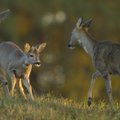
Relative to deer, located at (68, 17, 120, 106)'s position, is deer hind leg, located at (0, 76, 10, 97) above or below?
below

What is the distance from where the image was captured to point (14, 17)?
4856cm

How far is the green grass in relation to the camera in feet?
59.6

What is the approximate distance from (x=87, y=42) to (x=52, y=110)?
5.19 meters

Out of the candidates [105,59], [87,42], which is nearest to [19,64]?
[105,59]

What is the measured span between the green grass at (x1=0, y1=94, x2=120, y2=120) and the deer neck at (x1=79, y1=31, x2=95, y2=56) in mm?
2909

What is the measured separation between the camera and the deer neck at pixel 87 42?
23.3 meters

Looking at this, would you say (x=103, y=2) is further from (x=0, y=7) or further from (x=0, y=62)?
(x=0, y=62)

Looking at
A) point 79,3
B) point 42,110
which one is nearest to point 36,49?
point 42,110

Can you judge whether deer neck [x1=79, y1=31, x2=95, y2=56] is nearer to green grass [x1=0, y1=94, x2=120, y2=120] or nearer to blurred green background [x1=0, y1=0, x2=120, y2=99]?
green grass [x1=0, y1=94, x2=120, y2=120]

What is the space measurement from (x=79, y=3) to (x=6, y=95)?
29.1 m

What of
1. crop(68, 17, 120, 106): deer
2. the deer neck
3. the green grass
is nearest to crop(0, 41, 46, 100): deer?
crop(68, 17, 120, 106): deer

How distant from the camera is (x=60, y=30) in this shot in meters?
49.7

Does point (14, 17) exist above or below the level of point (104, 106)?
below

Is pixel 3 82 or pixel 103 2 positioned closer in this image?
pixel 3 82
